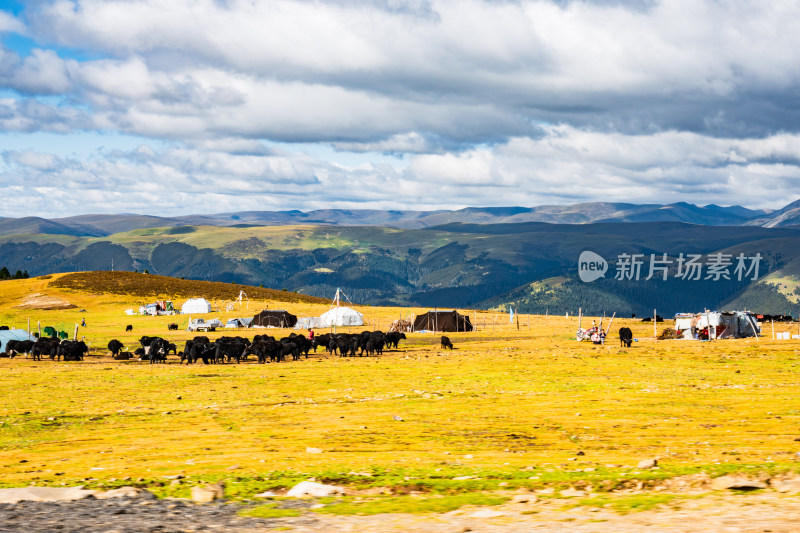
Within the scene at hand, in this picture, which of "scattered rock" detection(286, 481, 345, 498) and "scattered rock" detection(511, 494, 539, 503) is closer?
"scattered rock" detection(511, 494, 539, 503)

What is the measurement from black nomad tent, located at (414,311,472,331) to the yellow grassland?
165 feet

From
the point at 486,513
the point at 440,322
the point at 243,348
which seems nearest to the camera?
the point at 486,513

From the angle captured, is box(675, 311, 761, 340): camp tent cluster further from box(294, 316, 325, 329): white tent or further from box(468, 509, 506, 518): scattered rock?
box(468, 509, 506, 518): scattered rock

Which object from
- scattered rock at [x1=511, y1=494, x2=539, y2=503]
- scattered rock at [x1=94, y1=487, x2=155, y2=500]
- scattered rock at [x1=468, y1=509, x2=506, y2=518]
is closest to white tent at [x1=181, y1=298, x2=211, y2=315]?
scattered rock at [x1=94, y1=487, x2=155, y2=500]

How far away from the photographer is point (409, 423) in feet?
69.7

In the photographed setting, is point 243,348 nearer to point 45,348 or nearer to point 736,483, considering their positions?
point 45,348

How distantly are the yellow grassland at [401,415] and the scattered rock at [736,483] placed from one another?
78.6 inches

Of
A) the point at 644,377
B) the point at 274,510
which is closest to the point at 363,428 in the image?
the point at 274,510

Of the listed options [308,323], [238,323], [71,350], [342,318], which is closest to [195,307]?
[238,323]

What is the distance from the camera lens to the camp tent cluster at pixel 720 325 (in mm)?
73750

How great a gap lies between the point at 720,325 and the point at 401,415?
60.4 m

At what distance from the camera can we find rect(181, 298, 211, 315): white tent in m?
121

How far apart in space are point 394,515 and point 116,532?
12.1ft

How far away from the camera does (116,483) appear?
13.4 metres
